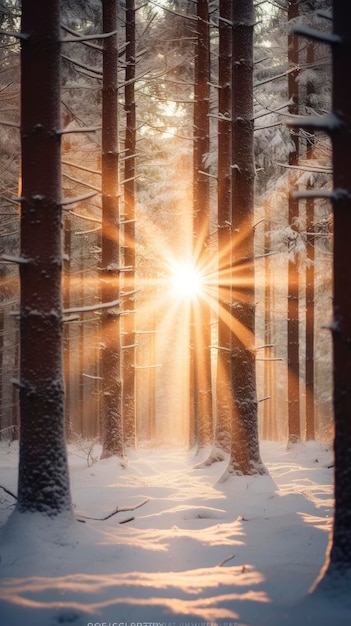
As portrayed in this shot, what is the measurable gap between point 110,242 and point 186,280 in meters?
7.14

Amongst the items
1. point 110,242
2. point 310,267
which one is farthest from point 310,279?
point 110,242

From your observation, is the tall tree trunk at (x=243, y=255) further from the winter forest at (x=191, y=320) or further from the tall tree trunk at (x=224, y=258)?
the tall tree trunk at (x=224, y=258)

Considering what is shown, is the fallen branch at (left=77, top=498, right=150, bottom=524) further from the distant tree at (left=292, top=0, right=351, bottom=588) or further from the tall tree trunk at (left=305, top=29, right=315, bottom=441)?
the tall tree trunk at (left=305, top=29, right=315, bottom=441)

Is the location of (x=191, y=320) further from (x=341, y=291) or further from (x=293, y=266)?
(x=341, y=291)

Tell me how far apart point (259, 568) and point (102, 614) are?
1648 millimetres

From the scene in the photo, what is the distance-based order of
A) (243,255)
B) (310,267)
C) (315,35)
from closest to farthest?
(315,35), (243,255), (310,267)

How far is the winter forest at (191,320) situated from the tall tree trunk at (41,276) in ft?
0.07

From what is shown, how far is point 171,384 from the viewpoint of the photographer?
48.3 meters

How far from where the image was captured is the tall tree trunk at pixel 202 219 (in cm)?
1395

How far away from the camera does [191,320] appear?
15.0 meters

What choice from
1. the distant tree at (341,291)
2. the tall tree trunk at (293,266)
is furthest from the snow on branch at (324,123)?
the tall tree trunk at (293,266)

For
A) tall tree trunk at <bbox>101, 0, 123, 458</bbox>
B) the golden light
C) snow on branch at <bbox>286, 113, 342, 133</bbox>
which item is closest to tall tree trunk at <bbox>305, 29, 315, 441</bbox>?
the golden light

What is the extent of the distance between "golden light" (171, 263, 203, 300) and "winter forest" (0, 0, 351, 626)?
163 mm

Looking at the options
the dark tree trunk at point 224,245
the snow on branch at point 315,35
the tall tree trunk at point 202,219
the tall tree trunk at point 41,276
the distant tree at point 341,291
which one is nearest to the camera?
the snow on branch at point 315,35
